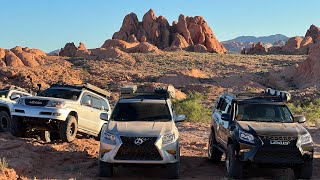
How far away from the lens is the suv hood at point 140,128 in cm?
949

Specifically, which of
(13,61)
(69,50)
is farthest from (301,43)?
(13,61)

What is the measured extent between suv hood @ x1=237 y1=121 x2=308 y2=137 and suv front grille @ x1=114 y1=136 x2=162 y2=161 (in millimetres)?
1923

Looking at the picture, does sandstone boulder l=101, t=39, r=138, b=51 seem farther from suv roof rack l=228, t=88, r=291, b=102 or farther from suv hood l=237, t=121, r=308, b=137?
suv hood l=237, t=121, r=308, b=137

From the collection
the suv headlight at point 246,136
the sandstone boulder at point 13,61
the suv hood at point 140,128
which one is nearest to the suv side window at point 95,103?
the suv hood at point 140,128

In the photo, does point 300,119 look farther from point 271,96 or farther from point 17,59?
point 17,59

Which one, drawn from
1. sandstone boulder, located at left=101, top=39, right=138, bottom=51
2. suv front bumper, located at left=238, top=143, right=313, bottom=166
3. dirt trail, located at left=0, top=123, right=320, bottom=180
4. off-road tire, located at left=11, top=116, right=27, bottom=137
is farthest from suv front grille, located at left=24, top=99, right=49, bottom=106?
sandstone boulder, located at left=101, top=39, right=138, bottom=51

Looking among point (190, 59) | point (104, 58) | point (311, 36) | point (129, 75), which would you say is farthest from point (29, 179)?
point (311, 36)

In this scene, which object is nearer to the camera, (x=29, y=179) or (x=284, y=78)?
(x=29, y=179)

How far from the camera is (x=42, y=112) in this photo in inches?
509

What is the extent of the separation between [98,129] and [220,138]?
5050mm

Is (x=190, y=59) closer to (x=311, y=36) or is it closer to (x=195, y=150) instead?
(x=311, y=36)

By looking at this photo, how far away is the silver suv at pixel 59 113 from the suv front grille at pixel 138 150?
4129 mm

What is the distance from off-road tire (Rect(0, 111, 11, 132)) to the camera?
1550 cm

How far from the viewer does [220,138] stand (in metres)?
11.2
